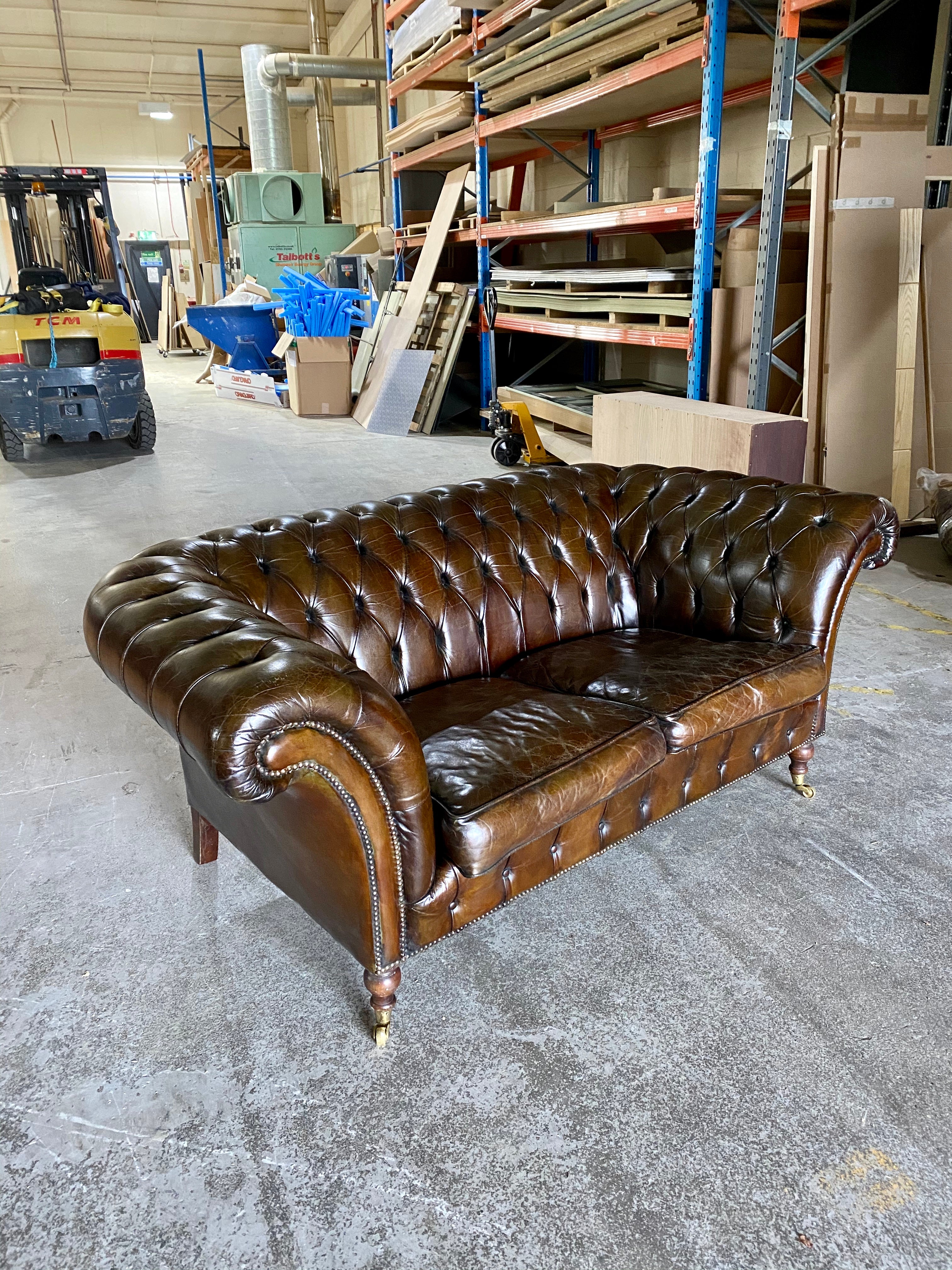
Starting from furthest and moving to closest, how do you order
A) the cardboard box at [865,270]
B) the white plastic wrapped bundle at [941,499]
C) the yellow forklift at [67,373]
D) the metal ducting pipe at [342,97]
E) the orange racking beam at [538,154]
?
the metal ducting pipe at [342,97] → the orange racking beam at [538,154] → the yellow forklift at [67,373] → the cardboard box at [865,270] → the white plastic wrapped bundle at [941,499]

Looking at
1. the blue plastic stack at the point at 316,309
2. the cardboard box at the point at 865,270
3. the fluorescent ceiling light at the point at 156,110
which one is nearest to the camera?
the cardboard box at the point at 865,270

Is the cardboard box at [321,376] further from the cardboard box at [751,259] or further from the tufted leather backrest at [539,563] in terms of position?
the tufted leather backrest at [539,563]

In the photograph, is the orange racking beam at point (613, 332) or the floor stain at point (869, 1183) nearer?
the floor stain at point (869, 1183)

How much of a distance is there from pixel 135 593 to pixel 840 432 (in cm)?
411

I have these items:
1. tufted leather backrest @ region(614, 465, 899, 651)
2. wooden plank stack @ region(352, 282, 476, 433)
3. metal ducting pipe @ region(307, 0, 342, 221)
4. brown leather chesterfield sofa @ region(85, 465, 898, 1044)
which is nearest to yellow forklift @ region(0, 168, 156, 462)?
→ wooden plank stack @ region(352, 282, 476, 433)

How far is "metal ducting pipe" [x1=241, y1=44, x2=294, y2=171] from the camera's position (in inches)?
507

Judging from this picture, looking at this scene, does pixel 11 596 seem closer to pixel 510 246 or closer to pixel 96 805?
pixel 96 805

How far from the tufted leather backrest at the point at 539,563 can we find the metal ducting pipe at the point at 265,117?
12.8 m

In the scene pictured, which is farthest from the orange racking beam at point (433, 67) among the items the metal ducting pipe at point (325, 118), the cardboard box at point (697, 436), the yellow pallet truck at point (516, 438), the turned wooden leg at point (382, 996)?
the turned wooden leg at point (382, 996)

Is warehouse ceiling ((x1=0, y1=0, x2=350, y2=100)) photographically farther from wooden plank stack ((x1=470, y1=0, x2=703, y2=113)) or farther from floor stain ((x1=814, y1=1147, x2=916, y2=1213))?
floor stain ((x1=814, y1=1147, x2=916, y2=1213))

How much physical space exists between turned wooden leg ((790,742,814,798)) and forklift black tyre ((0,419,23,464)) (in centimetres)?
671

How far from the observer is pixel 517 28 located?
22.7 ft

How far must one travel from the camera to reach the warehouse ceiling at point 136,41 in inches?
588

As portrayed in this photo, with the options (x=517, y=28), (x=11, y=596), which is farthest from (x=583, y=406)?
(x=11, y=596)
